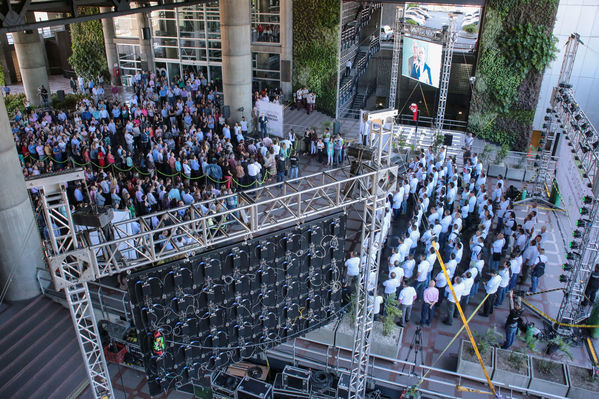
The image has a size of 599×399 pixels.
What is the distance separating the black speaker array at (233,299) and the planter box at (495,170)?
10.9 metres

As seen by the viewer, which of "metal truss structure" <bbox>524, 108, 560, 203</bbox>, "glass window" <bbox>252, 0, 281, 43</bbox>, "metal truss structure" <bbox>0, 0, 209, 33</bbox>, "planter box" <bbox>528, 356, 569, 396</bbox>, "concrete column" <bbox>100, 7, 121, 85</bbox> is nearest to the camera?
"planter box" <bbox>528, 356, 569, 396</bbox>

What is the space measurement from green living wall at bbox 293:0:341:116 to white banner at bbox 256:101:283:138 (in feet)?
17.4

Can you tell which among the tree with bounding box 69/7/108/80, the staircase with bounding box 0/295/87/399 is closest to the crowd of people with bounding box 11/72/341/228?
the staircase with bounding box 0/295/87/399

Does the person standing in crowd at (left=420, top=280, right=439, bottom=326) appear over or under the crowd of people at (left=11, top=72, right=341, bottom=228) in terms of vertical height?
under

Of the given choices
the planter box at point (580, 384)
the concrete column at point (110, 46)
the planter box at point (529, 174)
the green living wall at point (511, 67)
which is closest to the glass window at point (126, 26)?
the concrete column at point (110, 46)

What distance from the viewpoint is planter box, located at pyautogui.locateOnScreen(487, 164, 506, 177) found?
17769mm

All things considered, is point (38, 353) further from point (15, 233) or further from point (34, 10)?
point (34, 10)

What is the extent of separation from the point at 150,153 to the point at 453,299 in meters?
10.2

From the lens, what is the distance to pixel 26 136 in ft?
55.9

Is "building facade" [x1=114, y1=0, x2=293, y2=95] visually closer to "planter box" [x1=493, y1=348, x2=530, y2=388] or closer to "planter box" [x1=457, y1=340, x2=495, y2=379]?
"planter box" [x1=457, y1=340, x2=495, y2=379]

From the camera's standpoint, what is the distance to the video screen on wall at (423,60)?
64.2ft

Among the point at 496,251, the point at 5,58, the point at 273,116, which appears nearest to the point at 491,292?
the point at 496,251

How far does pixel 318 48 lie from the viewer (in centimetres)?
2341

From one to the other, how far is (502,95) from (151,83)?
1572cm
